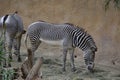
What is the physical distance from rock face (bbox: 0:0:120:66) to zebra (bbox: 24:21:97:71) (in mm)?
2030

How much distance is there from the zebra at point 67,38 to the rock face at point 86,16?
203 centimetres

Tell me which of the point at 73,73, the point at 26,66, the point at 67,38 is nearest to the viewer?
the point at 26,66

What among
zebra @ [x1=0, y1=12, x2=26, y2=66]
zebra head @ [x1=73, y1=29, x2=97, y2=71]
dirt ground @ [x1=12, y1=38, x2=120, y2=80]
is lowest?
dirt ground @ [x1=12, y1=38, x2=120, y2=80]

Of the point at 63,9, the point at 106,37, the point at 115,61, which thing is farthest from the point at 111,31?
the point at 63,9

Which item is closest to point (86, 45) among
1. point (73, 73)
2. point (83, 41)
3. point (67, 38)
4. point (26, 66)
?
point (83, 41)

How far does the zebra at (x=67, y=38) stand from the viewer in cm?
1075

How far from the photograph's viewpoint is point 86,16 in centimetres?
1402

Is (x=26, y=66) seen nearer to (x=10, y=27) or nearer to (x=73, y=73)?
(x=73, y=73)

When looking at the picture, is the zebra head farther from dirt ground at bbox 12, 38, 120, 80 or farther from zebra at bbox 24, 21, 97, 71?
dirt ground at bbox 12, 38, 120, 80

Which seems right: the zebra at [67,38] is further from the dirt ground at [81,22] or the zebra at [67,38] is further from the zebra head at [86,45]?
the dirt ground at [81,22]

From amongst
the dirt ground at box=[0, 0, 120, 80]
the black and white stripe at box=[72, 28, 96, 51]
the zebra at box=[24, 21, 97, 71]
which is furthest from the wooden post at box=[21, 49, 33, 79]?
the black and white stripe at box=[72, 28, 96, 51]

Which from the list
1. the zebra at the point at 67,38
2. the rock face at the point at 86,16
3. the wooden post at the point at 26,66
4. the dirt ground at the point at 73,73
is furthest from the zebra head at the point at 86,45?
the wooden post at the point at 26,66

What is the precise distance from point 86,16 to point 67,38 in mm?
3321

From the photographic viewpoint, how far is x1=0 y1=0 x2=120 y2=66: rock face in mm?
13117
